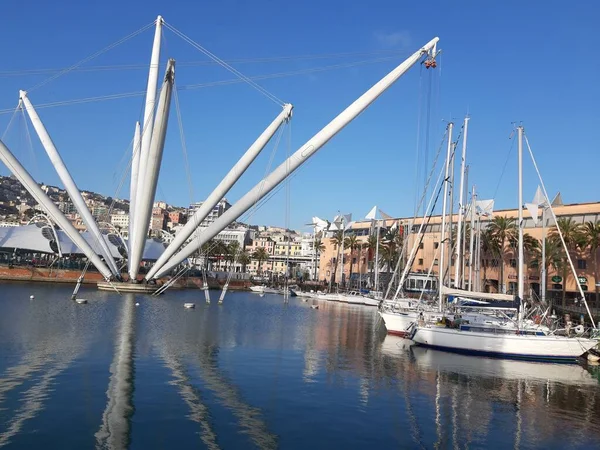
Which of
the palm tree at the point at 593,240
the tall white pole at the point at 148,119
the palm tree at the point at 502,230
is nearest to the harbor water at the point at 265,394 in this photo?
the tall white pole at the point at 148,119

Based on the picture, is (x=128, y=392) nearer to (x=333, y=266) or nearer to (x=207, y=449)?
(x=207, y=449)

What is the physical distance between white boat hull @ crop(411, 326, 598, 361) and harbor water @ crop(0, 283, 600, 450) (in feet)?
2.62

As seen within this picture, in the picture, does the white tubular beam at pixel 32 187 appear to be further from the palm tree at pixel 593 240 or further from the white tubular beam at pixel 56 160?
the palm tree at pixel 593 240

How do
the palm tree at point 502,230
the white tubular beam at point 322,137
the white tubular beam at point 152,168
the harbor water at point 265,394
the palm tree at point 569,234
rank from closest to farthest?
the harbor water at point 265,394 → the white tubular beam at point 322,137 → the white tubular beam at point 152,168 → the palm tree at point 569,234 → the palm tree at point 502,230

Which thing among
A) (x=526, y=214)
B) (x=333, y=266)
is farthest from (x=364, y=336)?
(x=333, y=266)

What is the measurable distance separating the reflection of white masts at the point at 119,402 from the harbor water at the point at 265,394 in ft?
0.14

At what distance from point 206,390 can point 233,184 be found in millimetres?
32454

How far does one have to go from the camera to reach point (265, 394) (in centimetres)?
1605

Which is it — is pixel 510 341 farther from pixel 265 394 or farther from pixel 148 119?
pixel 148 119

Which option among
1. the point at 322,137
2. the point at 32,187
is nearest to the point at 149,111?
the point at 32,187

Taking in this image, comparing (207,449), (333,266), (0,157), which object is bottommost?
(207,449)

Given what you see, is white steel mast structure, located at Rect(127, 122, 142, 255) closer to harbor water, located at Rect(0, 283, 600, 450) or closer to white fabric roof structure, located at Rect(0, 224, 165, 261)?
white fabric roof structure, located at Rect(0, 224, 165, 261)

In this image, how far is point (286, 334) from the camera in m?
31.2

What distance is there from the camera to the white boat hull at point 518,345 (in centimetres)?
2550
